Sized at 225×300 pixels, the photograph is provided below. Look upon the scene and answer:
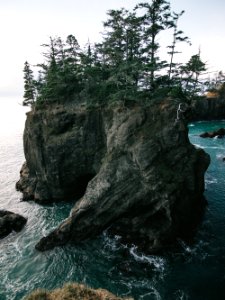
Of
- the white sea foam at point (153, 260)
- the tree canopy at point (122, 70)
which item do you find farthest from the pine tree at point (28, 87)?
the white sea foam at point (153, 260)

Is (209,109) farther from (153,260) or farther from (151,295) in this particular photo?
(151,295)

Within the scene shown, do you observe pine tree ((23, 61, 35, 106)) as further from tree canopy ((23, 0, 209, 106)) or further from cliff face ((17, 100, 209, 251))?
cliff face ((17, 100, 209, 251))

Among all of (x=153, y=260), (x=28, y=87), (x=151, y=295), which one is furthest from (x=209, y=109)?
(x=151, y=295)

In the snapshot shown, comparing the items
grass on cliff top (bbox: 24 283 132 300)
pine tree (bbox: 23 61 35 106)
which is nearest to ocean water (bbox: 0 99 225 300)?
grass on cliff top (bbox: 24 283 132 300)

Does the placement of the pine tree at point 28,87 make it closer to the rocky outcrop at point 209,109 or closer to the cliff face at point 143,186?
the cliff face at point 143,186

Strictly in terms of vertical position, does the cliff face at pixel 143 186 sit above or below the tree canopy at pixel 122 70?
below
